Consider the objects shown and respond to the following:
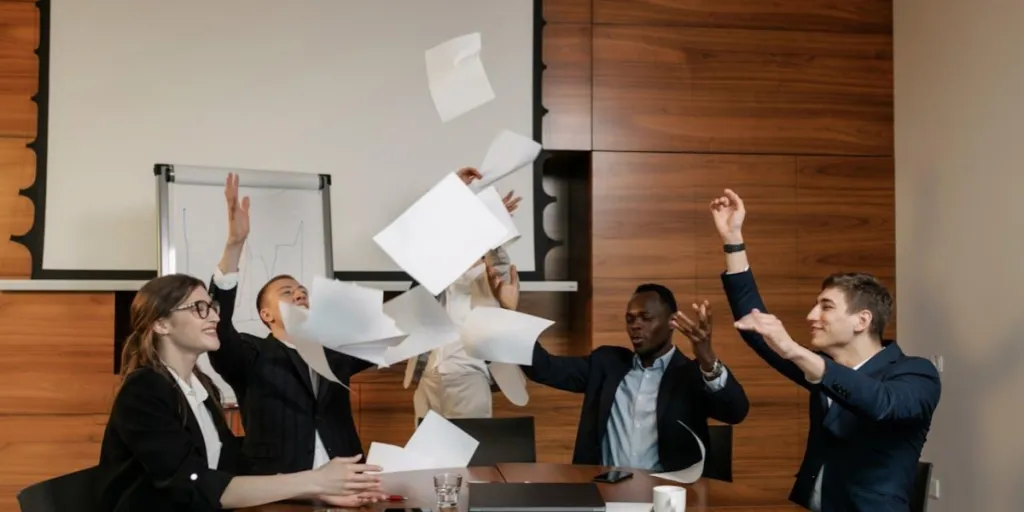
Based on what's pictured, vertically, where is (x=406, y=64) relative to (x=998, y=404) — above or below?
above

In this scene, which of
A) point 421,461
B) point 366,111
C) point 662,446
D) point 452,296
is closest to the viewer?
point 421,461

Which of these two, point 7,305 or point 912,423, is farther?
point 7,305

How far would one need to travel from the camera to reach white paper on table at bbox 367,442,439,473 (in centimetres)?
261

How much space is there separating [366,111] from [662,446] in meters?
2.22

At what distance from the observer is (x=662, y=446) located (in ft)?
10.1

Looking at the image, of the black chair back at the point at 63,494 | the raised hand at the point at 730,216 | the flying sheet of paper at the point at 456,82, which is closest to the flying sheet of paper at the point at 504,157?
the flying sheet of paper at the point at 456,82

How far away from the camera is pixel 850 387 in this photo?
7.41 ft

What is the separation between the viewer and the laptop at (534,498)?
71.6 inches

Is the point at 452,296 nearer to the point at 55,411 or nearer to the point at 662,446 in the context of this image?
the point at 662,446

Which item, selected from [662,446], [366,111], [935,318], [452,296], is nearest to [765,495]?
[662,446]

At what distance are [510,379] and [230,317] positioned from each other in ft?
3.28

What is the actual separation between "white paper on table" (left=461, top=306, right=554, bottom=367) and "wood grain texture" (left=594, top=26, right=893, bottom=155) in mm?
1890

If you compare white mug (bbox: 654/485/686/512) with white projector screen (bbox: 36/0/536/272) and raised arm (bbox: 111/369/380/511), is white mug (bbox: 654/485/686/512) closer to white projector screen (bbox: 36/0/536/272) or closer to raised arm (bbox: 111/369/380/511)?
raised arm (bbox: 111/369/380/511)

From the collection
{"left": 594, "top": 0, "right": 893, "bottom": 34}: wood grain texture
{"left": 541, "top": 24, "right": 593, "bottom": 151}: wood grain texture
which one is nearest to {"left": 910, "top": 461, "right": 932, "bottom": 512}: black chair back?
{"left": 541, "top": 24, "right": 593, "bottom": 151}: wood grain texture
